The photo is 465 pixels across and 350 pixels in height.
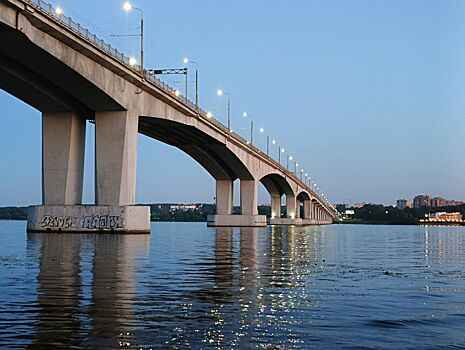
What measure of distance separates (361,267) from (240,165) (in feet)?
259

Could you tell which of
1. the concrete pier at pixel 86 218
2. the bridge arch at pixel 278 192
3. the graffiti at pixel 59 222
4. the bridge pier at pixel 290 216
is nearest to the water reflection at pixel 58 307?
the concrete pier at pixel 86 218

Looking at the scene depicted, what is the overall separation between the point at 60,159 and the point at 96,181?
4.02m

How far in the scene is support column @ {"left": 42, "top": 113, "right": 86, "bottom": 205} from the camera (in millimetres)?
56500

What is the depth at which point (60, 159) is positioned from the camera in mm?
56875

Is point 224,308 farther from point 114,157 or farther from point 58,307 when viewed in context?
point 114,157

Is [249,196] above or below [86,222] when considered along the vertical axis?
above

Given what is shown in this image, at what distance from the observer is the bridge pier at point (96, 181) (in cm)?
5484

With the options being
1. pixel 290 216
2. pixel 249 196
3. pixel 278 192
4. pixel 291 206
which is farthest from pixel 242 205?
pixel 278 192

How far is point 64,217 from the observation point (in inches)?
2164

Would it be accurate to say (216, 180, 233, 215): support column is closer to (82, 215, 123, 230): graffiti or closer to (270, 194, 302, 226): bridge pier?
(270, 194, 302, 226): bridge pier

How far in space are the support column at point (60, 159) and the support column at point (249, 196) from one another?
186 ft

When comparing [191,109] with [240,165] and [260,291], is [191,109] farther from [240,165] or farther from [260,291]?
[260,291]

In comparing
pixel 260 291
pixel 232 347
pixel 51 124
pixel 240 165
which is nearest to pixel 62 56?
pixel 51 124

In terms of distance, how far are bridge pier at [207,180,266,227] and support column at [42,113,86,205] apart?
56.0 meters
